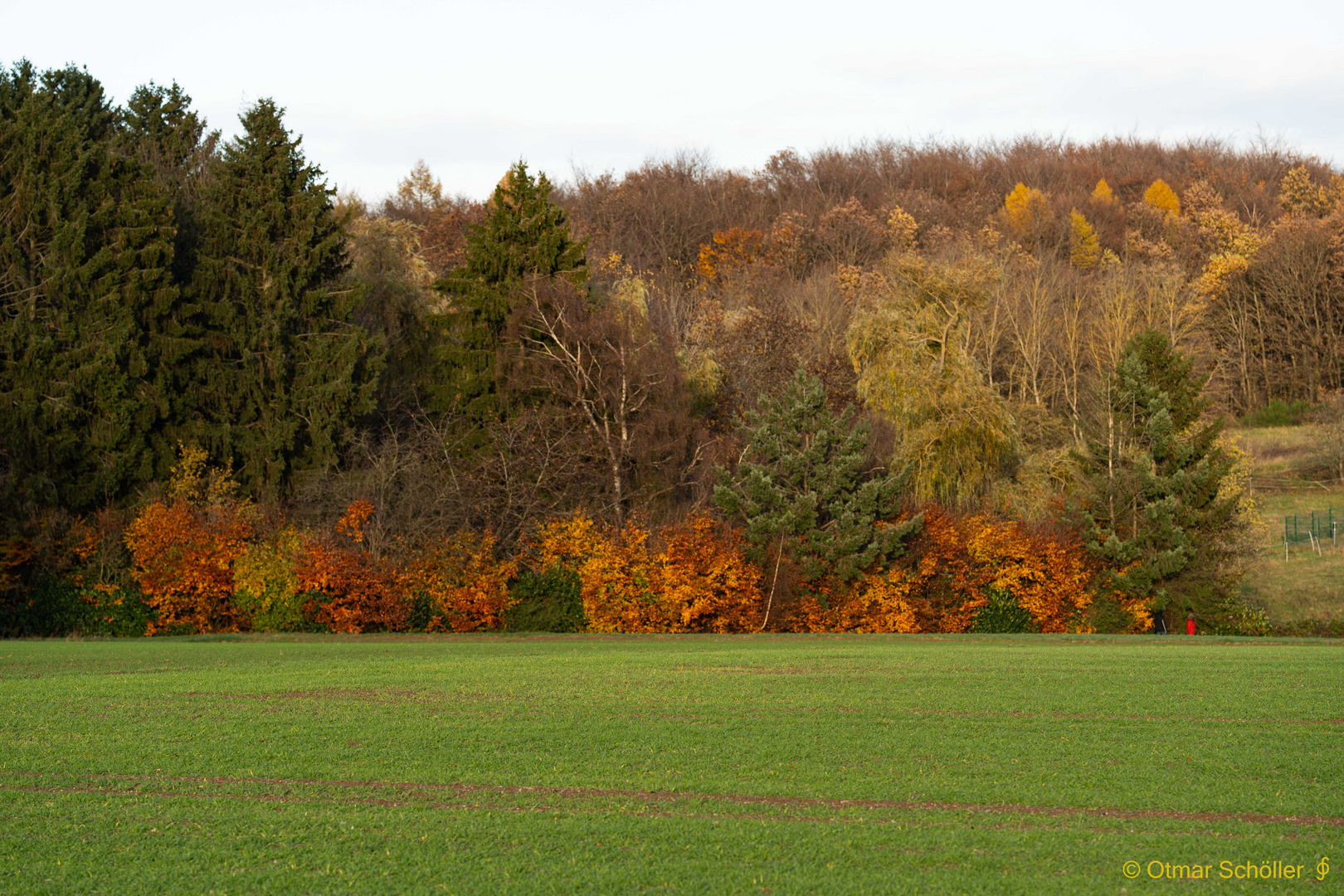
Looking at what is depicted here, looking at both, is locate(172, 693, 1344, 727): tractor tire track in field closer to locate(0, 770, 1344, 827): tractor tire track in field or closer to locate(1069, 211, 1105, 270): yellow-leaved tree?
locate(0, 770, 1344, 827): tractor tire track in field

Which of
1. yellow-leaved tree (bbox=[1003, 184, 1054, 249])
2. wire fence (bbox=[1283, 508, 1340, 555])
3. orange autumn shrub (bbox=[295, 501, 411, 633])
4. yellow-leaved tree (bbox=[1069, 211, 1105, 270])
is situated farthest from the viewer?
yellow-leaved tree (bbox=[1003, 184, 1054, 249])

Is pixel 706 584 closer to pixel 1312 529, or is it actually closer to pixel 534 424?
pixel 534 424

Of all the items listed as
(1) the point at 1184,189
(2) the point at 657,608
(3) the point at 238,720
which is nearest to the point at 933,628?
(2) the point at 657,608

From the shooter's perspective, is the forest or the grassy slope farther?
the grassy slope

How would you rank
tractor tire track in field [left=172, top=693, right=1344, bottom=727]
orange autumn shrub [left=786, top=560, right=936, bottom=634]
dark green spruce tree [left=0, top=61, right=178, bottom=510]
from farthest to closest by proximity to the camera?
dark green spruce tree [left=0, top=61, right=178, bottom=510]
orange autumn shrub [left=786, top=560, right=936, bottom=634]
tractor tire track in field [left=172, top=693, right=1344, bottom=727]

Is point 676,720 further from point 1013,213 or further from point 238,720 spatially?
point 1013,213

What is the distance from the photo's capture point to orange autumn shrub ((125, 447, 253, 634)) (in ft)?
112

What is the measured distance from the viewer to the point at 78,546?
36281 mm

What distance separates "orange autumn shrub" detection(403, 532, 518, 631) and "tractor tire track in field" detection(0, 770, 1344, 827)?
2441 cm

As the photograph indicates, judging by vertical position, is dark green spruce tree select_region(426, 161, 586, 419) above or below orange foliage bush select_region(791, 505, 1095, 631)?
above

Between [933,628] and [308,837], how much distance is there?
1110 inches

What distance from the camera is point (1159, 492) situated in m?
34.5
